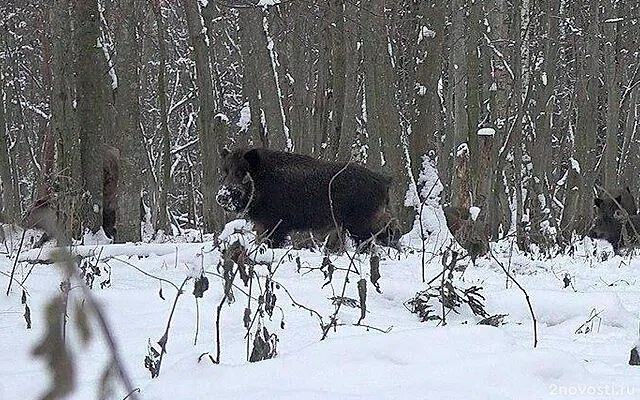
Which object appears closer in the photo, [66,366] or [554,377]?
[66,366]

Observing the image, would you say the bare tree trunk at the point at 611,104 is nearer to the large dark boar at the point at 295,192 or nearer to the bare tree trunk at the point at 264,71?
the bare tree trunk at the point at 264,71

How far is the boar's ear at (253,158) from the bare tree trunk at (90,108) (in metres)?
2.35

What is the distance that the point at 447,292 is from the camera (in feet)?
17.1

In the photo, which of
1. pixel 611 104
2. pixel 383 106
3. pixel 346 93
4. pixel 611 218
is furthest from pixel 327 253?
pixel 611 104

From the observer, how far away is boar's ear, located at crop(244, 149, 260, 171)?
9578mm

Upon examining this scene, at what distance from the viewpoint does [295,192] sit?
976 centimetres

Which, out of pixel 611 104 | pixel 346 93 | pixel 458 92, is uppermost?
→ pixel 611 104

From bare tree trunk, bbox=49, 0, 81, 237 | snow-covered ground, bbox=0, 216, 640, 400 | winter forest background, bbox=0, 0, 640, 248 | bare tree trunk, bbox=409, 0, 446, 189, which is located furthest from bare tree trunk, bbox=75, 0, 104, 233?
bare tree trunk, bbox=409, 0, 446, 189

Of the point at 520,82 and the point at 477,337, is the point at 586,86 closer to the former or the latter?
the point at 520,82

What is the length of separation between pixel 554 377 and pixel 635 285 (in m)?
4.76

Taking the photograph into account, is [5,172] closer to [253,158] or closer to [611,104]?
[253,158]

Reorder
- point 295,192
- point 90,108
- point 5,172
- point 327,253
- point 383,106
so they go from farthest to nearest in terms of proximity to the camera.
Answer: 1. point 5,172
2. point 383,106
3. point 90,108
4. point 295,192
5. point 327,253

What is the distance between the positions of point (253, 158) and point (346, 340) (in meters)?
6.86

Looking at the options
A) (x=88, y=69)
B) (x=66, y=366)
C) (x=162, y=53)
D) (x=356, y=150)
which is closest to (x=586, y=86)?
(x=356, y=150)
